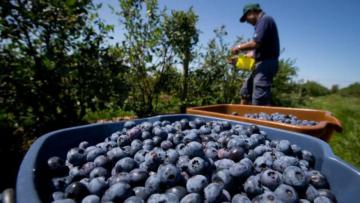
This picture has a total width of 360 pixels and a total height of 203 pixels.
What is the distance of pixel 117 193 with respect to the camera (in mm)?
654


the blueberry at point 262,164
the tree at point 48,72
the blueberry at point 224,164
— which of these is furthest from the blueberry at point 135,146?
the tree at point 48,72

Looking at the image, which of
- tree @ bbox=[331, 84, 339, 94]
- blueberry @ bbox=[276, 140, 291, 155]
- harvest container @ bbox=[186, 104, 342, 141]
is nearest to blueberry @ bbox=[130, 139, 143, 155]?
blueberry @ bbox=[276, 140, 291, 155]

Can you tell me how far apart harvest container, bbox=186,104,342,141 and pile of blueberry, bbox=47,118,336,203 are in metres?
0.44

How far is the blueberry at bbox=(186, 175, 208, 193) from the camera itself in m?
0.68

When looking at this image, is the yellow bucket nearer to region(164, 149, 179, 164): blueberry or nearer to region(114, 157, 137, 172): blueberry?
region(164, 149, 179, 164): blueberry

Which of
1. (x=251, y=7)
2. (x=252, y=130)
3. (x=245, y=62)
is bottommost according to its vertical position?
(x=252, y=130)

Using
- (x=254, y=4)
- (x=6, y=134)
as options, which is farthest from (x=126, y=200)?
(x=254, y=4)

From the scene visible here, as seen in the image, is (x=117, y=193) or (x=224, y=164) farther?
(x=224, y=164)

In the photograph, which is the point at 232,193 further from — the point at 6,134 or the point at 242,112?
the point at 6,134

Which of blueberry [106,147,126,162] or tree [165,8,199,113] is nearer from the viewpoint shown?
blueberry [106,147,126,162]

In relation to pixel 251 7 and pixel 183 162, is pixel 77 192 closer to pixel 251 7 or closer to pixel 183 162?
pixel 183 162

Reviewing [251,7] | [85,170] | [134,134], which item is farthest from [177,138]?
[251,7]

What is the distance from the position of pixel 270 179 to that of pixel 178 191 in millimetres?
273

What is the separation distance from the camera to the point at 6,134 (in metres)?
2.08
